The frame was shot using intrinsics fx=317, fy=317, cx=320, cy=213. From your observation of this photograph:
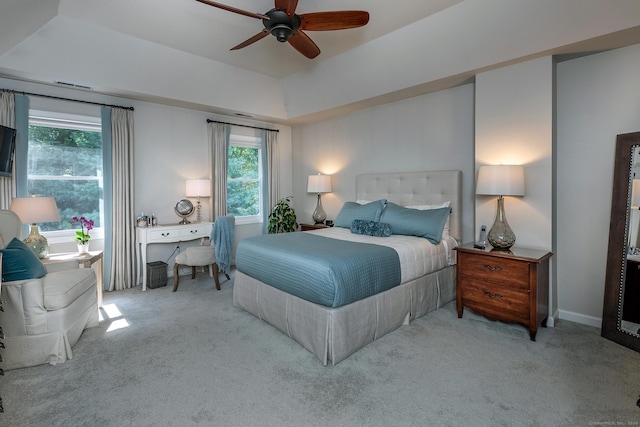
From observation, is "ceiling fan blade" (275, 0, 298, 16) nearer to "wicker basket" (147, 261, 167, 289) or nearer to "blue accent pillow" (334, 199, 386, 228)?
"blue accent pillow" (334, 199, 386, 228)

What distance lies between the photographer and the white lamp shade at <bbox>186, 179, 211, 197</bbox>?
4.84 metres

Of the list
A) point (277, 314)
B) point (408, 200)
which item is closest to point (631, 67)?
point (408, 200)

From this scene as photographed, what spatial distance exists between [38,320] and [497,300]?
3.78 m

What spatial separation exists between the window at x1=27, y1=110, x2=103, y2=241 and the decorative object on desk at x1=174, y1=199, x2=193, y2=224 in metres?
0.97

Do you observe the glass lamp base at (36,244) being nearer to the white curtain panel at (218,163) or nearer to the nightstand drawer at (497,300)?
the white curtain panel at (218,163)

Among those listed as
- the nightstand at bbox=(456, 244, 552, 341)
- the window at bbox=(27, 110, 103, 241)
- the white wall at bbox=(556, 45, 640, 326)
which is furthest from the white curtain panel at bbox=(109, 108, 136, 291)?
the white wall at bbox=(556, 45, 640, 326)

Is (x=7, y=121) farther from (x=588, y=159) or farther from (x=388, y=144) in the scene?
(x=588, y=159)

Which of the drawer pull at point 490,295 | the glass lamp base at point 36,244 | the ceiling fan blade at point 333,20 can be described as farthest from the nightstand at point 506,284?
the glass lamp base at point 36,244

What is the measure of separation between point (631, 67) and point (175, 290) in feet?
17.6

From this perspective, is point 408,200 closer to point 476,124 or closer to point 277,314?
point 476,124

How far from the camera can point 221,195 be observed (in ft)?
17.4

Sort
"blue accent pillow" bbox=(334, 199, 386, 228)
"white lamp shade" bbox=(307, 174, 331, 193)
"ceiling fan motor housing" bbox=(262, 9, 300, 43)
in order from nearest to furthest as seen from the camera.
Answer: "ceiling fan motor housing" bbox=(262, 9, 300, 43) → "blue accent pillow" bbox=(334, 199, 386, 228) → "white lamp shade" bbox=(307, 174, 331, 193)

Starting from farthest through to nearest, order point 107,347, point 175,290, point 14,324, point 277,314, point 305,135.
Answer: point 305,135 → point 175,290 → point 277,314 → point 107,347 → point 14,324

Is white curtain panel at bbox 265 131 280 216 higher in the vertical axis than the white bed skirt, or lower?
higher
